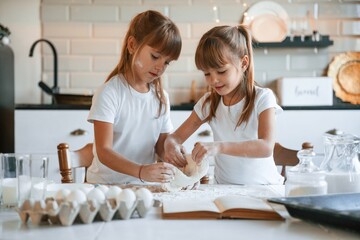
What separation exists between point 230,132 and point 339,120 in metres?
1.16

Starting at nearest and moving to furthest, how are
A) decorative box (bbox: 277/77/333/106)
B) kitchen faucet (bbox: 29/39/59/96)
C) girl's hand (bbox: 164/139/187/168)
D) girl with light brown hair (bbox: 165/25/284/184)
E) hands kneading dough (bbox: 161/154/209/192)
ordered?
1. hands kneading dough (bbox: 161/154/209/192)
2. girl's hand (bbox: 164/139/187/168)
3. girl with light brown hair (bbox: 165/25/284/184)
4. decorative box (bbox: 277/77/333/106)
5. kitchen faucet (bbox: 29/39/59/96)

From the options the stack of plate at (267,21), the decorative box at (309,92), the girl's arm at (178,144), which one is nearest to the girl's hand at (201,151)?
the girl's arm at (178,144)

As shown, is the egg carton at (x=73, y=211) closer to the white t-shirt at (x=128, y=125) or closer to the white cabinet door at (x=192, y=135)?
the white t-shirt at (x=128, y=125)

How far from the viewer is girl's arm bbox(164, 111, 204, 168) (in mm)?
1503

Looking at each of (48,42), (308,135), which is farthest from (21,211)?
(48,42)

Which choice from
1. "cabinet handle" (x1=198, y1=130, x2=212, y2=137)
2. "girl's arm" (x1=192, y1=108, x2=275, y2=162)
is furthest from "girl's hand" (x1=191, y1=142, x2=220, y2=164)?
"cabinet handle" (x1=198, y1=130, x2=212, y2=137)

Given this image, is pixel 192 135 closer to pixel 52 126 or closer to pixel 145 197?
pixel 52 126

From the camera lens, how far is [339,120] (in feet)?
9.02

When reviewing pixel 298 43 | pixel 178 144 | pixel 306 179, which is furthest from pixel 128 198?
pixel 298 43

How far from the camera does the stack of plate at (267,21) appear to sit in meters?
3.21

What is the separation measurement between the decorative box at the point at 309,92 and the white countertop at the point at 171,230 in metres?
2.05

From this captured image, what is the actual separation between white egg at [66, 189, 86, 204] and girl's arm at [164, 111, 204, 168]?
0.57 metres

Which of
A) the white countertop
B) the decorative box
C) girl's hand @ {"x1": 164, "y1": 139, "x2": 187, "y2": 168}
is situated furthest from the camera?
the decorative box

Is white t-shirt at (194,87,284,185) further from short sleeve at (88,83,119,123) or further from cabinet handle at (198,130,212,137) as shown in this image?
cabinet handle at (198,130,212,137)
